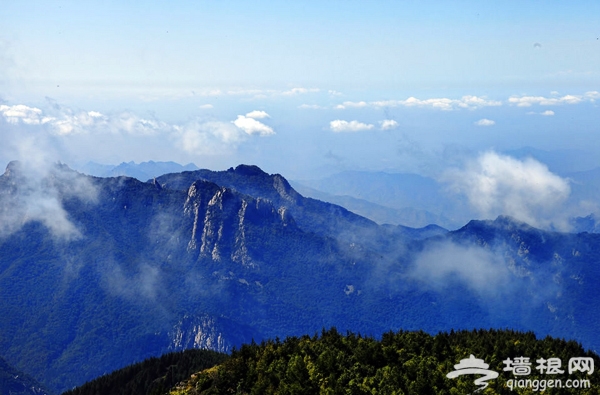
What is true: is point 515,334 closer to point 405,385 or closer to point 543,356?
point 543,356

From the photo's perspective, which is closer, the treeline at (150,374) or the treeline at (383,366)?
the treeline at (383,366)

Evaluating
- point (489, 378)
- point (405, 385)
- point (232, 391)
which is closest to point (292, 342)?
point (232, 391)

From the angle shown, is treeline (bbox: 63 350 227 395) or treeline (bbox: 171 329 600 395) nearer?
treeline (bbox: 171 329 600 395)

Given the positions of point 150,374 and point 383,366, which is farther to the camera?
point 150,374

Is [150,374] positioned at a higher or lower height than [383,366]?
higher
